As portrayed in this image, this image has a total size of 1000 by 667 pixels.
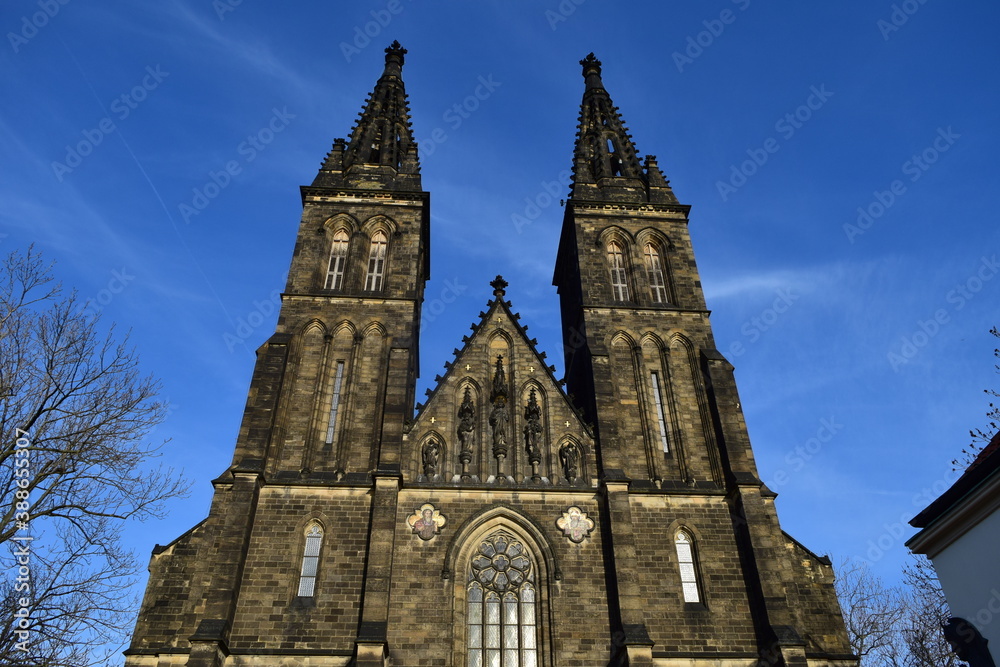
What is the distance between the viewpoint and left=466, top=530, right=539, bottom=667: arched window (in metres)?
16.1

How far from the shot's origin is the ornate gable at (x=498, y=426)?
61.4 ft

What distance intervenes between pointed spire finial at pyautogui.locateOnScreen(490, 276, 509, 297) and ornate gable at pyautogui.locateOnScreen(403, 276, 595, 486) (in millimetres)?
1870

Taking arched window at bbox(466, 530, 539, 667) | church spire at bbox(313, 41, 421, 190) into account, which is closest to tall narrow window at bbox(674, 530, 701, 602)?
arched window at bbox(466, 530, 539, 667)

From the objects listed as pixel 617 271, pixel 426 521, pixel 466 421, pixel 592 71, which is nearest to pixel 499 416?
pixel 466 421

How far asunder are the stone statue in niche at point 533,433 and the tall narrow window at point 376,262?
604cm

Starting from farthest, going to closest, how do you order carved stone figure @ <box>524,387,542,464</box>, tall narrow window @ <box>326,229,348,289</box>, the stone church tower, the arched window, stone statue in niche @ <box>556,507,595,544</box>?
1. tall narrow window @ <box>326,229,348,289</box>
2. carved stone figure @ <box>524,387,542,464</box>
3. stone statue in niche @ <box>556,507,595,544</box>
4. the arched window
5. the stone church tower

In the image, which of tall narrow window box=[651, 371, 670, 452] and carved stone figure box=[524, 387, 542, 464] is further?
tall narrow window box=[651, 371, 670, 452]

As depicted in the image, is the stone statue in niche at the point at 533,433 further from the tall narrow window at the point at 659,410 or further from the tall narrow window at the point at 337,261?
the tall narrow window at the point at 337,261

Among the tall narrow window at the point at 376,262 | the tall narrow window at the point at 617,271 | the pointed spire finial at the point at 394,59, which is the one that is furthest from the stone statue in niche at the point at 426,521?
the pointed spire finial at the point at 394,59

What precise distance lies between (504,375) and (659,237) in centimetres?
766

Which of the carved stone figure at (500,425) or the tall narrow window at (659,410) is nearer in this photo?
the carved stone figure at (500,425)

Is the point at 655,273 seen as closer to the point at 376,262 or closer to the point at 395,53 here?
the point at 376,262

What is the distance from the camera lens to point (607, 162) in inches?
1109

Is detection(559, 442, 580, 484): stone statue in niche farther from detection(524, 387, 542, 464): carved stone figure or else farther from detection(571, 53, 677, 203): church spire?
detection(571, 53, 677, 203): church spire
